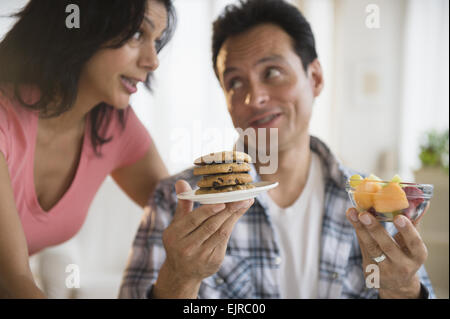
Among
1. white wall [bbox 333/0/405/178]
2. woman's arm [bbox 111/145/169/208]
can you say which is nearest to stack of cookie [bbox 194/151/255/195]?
woman's arm [bbox 111/145/169/208]

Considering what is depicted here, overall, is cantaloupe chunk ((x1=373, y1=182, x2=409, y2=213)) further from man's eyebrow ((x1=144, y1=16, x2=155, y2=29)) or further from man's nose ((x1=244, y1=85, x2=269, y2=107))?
man's eyebrow ((x1=144, y1=16, x2=155, y2=29))

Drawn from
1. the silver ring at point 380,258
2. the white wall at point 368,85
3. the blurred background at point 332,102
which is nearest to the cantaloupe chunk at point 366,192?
the silver ring at point 380,258

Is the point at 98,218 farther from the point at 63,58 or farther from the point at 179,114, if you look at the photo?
the point at 63,58

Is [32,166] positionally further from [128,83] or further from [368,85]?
[368,85]

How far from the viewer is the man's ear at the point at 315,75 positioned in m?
1.34

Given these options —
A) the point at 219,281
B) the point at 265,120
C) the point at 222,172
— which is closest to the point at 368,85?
the point at 265,120

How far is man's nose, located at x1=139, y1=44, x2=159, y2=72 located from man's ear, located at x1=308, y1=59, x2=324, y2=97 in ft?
1.88

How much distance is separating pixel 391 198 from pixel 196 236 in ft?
1.26

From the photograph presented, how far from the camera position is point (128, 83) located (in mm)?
992

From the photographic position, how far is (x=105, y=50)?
3.14 ft

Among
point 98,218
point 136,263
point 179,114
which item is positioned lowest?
point 98,218

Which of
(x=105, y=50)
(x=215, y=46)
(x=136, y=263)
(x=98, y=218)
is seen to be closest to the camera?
(x=105, y=50)
